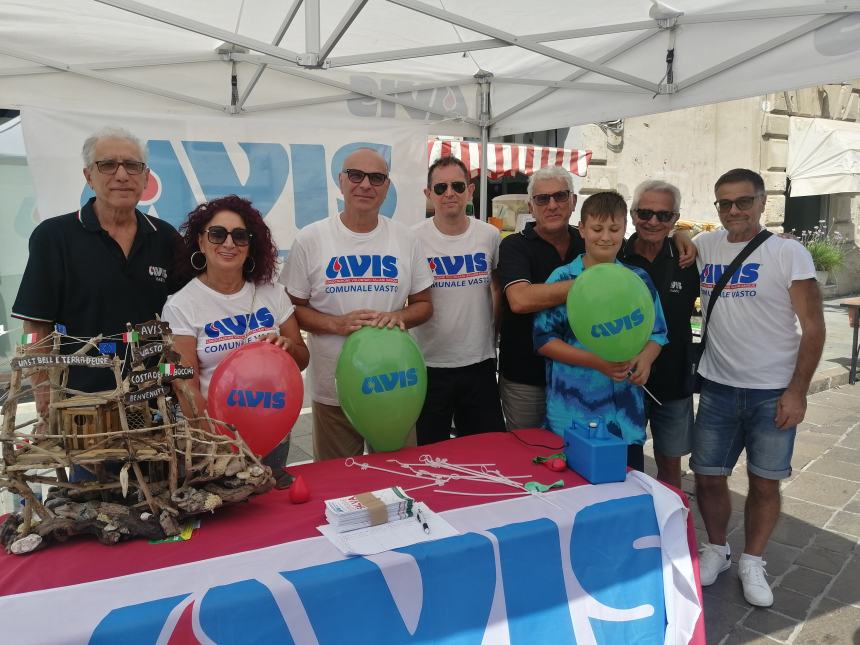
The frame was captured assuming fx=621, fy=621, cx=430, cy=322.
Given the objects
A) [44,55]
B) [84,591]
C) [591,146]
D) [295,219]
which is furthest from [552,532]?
[591,146]

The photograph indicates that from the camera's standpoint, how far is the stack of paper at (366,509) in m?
1.59

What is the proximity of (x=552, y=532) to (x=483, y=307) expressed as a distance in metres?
1.31

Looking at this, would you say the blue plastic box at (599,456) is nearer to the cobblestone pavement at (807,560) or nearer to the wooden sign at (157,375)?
the cobblestone pavement at (807,560)

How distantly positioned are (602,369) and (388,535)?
100cm

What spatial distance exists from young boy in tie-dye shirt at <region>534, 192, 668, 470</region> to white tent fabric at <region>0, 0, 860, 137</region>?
1.46m

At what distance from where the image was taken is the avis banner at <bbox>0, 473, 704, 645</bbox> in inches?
51.1

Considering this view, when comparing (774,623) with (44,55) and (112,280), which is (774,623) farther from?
(44,55)

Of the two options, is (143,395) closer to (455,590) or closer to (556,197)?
(455,590)

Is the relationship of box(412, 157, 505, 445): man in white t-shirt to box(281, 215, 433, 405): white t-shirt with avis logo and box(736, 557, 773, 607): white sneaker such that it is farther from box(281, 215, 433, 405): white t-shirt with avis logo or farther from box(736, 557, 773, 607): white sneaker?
box(736, 557, 773, 607): white sneaker

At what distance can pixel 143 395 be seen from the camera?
152 centimetres

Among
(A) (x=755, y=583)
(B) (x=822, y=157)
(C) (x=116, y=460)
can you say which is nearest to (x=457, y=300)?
(C) (x=116, y=460)

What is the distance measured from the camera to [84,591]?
1328 millimetres

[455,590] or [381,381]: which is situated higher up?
[381,381]

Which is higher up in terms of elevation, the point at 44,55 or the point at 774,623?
the point at 44,55
